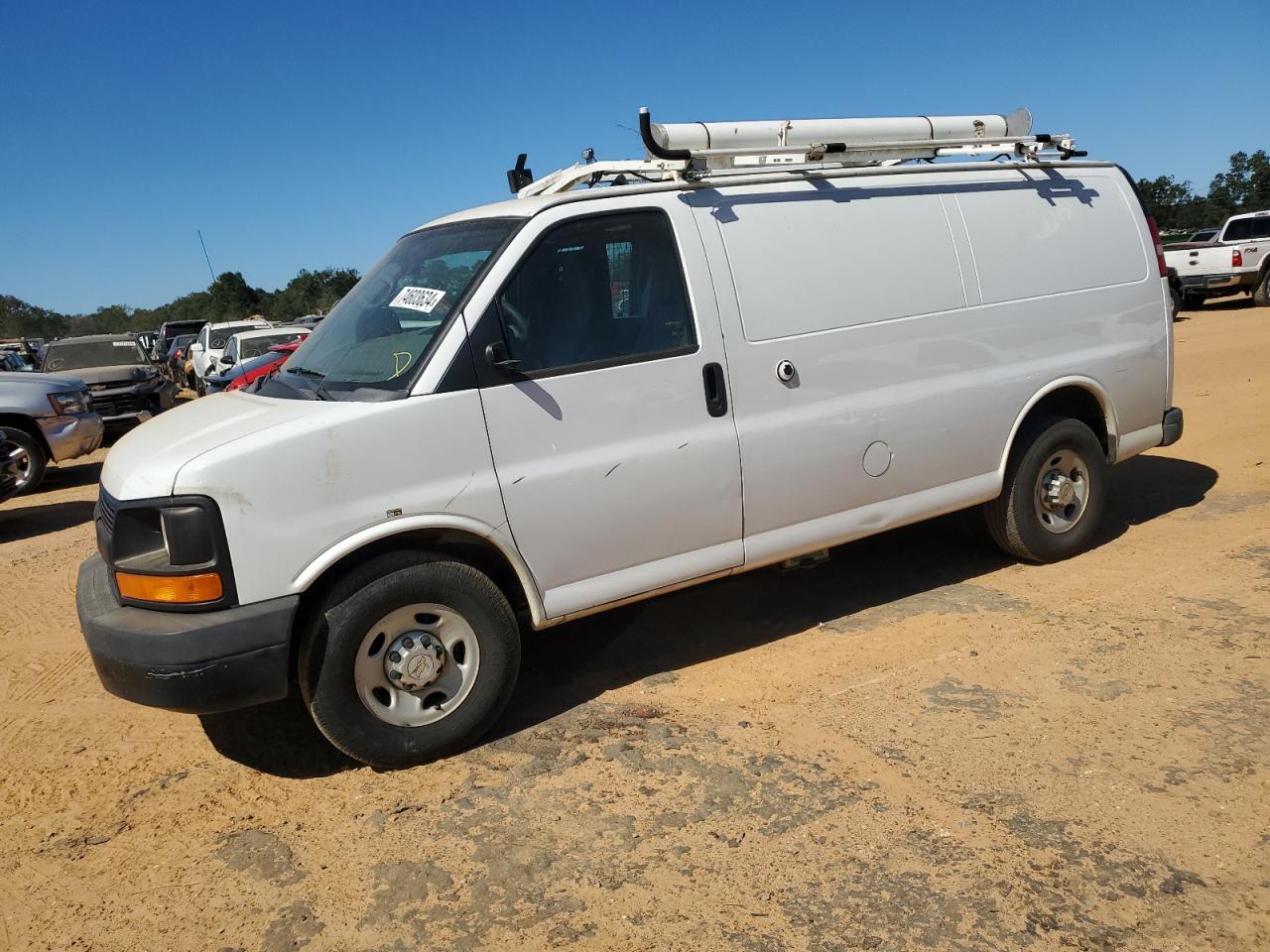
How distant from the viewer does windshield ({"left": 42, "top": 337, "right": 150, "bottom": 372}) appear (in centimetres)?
1516

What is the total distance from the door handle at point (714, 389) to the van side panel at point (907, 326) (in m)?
0.08

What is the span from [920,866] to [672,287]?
2.54 meters

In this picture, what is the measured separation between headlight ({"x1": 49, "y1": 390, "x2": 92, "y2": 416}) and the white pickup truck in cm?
2032

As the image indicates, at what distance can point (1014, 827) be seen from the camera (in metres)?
3.32

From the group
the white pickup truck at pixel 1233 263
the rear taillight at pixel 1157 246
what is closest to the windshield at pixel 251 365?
the rear taillight at pixel 1157 246


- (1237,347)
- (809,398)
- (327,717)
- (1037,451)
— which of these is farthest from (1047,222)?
(1237,347)

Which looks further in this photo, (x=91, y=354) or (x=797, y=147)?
(x=91, y=354)

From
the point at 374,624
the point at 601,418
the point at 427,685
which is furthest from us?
the point at 601,418

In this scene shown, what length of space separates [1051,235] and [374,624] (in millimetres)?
4231

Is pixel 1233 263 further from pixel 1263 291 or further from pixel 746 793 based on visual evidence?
pixel 746 793

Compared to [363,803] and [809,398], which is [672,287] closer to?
[809,398]

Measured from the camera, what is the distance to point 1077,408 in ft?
19.4

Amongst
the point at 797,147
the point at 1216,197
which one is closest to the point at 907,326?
the point at 797,147

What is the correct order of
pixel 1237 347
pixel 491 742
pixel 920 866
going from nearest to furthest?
pixel 920 866, pixel 491 742, pixel 1237 347
